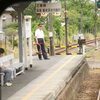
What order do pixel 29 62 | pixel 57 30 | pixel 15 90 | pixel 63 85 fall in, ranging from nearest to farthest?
pixel 15 90 → pixel 63 85 → pixel 29 62 → pixel 57 30

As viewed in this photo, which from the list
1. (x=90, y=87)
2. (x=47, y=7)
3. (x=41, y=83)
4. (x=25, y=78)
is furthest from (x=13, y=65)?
(x=90, y=87)

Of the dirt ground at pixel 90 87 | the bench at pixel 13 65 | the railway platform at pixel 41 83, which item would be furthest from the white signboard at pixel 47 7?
the dirt ground at pixel 90 87

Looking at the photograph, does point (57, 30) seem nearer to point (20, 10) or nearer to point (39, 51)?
point (39, 51)

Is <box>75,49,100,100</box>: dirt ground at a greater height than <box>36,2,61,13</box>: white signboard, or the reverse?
<box>36,2,61,13</box>: white signboard

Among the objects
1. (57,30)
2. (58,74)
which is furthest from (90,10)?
(58,74)

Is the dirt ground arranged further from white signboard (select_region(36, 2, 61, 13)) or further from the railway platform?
white signboard (select_region(36, 2, 61, 13))

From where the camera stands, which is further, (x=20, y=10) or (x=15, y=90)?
(x=20, y=10)

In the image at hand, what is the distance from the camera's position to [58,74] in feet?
44.5

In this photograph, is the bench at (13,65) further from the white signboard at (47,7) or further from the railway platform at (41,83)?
the white signboard at (47,7)

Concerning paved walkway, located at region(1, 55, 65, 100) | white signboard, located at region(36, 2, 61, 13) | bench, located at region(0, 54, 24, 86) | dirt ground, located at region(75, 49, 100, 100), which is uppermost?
white signboard, located at region(36, 2, 61, 13)

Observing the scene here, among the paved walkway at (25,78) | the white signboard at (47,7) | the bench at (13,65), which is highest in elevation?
the white signboard at (47,7)

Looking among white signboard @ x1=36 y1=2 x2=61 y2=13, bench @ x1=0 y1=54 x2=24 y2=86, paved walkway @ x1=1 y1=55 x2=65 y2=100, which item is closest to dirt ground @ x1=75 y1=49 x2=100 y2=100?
paved walkway @ x1=1 y1=55 x2=65 y2=100

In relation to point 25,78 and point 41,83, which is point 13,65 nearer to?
point 25,78

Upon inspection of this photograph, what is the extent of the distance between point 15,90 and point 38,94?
1089 mm
